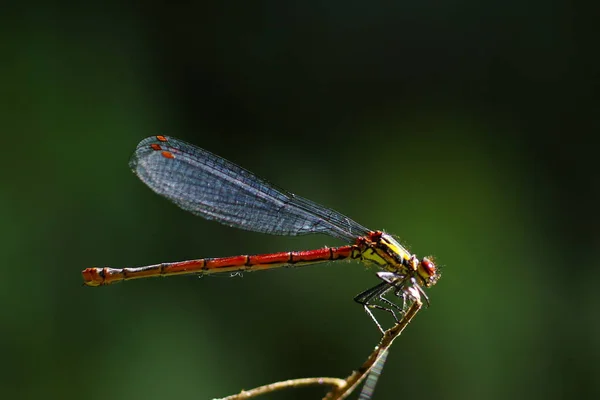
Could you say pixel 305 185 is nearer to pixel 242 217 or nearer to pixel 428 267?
pixel 242 217

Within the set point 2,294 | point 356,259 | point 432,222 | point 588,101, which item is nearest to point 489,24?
point 588,101

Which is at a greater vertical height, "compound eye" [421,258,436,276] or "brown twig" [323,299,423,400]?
"compound eye" [421,258,436,276]

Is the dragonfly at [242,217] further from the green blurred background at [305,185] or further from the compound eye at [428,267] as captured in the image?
the green blurred background at [305,185]

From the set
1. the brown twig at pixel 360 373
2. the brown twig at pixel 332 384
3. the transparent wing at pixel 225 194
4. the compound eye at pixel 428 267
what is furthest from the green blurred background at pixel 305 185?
the brown twig at pixel 332 384

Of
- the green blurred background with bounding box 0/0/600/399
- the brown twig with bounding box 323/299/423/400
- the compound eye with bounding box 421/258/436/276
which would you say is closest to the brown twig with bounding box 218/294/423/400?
the brown twig with bounding box 323/299/423/400

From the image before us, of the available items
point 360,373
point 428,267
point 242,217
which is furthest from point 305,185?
point 360,373

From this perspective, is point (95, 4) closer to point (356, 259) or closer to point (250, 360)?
point (250, 360)

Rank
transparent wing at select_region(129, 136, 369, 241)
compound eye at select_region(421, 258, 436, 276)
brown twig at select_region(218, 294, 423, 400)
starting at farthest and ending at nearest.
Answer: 1. transparent wing at select_region(129, 136, 369, 241)
2. compound eye at select_region(421, 258, 436, 276)
3. brown twig at select_region(218, 294, 423, 400)

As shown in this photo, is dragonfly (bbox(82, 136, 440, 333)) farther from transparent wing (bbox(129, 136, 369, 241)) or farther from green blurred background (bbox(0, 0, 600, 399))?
green blurred background (bbox(0, 0, 600, 399))
